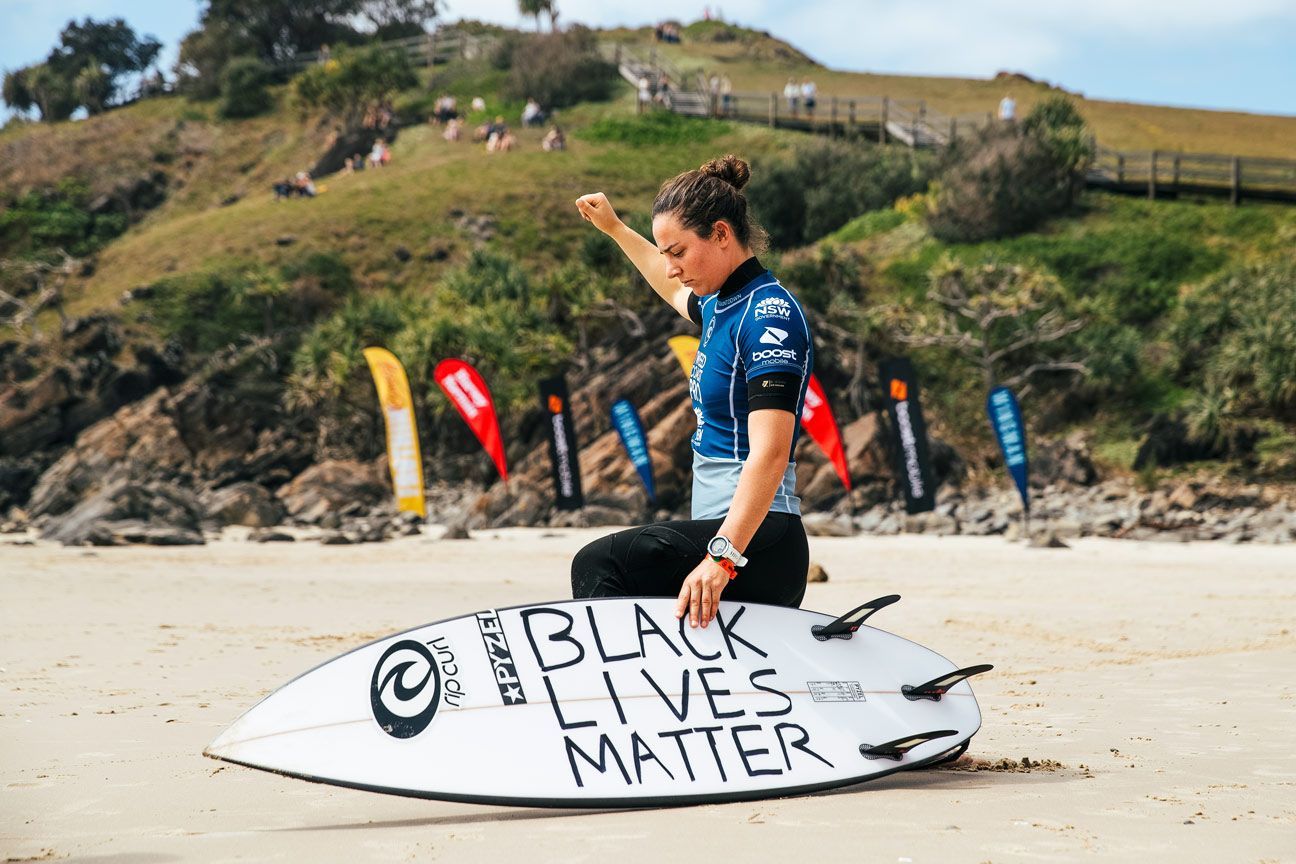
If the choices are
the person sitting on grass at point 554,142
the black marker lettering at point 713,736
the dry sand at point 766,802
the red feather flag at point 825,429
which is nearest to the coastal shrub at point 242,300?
the person sitting on grass at point 554,142

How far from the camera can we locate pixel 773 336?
3.09m

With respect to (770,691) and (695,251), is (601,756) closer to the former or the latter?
(770,691)

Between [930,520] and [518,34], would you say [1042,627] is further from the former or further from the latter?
[518,34]

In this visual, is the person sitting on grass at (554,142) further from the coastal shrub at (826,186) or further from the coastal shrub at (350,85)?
the coastal shrub at (350,85)

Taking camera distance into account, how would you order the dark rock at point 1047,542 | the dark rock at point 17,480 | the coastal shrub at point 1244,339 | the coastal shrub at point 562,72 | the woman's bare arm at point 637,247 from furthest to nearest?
the coastal shrub at point 562,72
the dark rock at point 17,480
the coastal shrub at point 1244,339
the dark rock at point 1047,542
the woman's bare arm at point 637,247

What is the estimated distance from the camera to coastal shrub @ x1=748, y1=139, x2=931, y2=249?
3675 centimetres

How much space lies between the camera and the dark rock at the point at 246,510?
2125 centimetres

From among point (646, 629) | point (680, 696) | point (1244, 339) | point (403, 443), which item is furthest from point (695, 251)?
point (1244, 339)

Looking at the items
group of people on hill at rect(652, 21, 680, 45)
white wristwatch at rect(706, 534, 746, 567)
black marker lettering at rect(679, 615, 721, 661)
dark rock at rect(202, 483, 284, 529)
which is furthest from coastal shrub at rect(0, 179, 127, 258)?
white wristwatch at rect(706, 534, 746, 567)

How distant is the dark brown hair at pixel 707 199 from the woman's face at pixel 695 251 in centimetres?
2

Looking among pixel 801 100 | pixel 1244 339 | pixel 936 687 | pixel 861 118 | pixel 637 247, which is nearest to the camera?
pixel 936 687

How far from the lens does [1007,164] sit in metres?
32.1

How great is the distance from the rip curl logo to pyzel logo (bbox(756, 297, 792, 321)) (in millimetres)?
1330

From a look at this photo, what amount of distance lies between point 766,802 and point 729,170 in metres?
1.76
